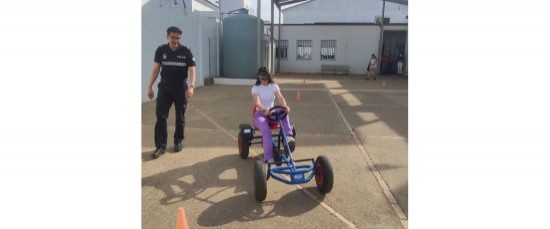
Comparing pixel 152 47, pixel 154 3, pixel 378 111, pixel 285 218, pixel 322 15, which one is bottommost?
pixel 285 218

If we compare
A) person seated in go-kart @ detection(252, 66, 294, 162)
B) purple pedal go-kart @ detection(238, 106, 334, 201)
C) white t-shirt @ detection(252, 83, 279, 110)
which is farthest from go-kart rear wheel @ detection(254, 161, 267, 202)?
white t-shirt @ detection(252, 83, 279, 110)

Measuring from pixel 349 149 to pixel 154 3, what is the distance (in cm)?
705

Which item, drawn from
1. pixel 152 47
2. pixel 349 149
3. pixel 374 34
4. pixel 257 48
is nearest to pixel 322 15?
pixel 374 34

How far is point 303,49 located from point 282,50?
135 centimetres

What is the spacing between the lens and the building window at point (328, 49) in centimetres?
2383

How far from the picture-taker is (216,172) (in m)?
4.70

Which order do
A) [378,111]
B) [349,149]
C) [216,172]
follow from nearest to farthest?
[216,172]
[349,149]
[378,111]

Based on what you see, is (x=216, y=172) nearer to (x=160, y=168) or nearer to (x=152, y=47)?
(x=160, y=168)

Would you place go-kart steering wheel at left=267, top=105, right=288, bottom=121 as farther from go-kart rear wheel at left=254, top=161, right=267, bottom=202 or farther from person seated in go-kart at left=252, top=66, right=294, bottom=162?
go-kart rear wheel at left=254, top=161, right=267, bottom=202

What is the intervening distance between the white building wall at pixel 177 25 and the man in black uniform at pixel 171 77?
4.83m

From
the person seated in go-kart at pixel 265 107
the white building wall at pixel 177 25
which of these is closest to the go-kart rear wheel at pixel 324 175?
the person seated in go-kart at pixel 265 107

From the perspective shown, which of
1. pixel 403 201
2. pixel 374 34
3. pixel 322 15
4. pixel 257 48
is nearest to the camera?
pixel 403 201

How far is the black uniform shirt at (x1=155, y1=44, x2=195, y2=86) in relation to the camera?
197 inches

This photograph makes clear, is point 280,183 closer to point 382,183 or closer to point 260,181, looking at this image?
point 260,181
